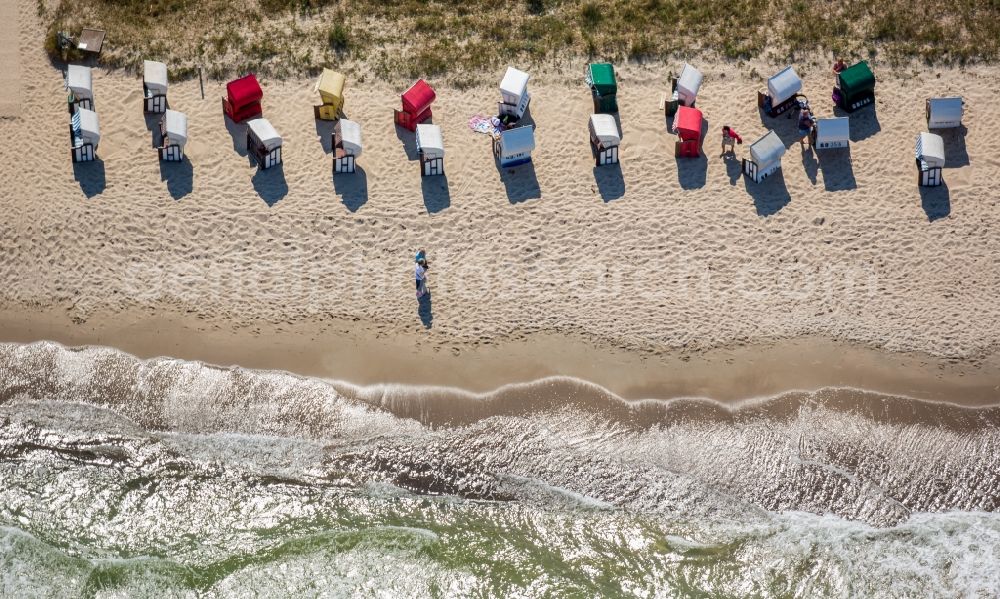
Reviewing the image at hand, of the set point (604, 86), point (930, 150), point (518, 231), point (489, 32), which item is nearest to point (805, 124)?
point (930, 150)

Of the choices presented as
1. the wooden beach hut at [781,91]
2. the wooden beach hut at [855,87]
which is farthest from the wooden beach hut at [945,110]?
the wooden beach hut at [781,91]

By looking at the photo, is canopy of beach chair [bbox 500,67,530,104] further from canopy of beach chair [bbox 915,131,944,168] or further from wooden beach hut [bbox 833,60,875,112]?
canopy of beach chair [bbox 915,131,944,168]

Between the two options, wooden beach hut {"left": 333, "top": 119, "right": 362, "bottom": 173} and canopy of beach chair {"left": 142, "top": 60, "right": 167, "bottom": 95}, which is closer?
wooden beach hut {"left": 333, "top": 119, "right": 362, "bottom": 173}

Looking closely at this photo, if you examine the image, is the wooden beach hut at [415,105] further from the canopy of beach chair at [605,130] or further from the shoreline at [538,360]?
the shoreline at [538,360]

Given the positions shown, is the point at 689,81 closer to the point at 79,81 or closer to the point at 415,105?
the point at 415,105

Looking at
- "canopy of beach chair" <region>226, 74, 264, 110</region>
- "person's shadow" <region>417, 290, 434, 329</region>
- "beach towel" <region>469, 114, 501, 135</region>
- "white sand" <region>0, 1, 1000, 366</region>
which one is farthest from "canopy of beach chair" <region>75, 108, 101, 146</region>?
"beach towel" <region>469, 114, 501, 135</region>

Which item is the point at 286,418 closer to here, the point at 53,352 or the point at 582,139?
the point at 53,352

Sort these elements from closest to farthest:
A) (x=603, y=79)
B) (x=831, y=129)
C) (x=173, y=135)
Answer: (x=173, y=135) → (x=831, y=129) → (x=603, y=79)
